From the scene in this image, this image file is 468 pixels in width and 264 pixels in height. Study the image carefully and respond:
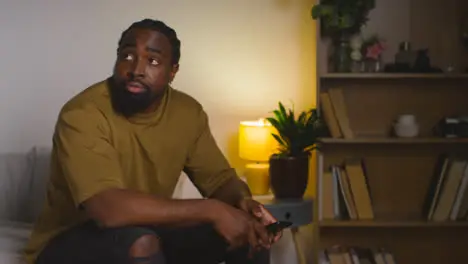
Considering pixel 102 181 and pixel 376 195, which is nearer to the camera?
pixel 102 181

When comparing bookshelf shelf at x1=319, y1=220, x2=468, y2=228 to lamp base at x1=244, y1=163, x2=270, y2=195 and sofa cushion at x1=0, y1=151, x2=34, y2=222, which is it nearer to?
lamp base at x1=244, y1=163, x2=270, y2=195

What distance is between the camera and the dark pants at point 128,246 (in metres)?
1.55

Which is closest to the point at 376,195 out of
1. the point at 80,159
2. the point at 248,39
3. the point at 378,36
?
the point at 378,36

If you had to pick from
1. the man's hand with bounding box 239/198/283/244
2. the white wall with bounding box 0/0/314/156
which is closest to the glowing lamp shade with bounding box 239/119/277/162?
the white wall with bounding box 0/0/314/156

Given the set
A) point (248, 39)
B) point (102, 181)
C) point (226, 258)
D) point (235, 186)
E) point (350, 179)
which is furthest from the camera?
point (248, 39)

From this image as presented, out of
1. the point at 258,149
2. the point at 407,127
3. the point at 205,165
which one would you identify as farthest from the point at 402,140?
the point at 205,165

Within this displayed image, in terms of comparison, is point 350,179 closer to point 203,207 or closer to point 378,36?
point 378,36

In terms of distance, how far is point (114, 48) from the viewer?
9.64 ft

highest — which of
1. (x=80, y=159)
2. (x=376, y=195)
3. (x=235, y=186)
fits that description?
(x=80, y=159)

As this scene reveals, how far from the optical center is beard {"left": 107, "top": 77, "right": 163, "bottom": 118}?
1.77 metres

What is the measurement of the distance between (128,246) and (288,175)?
3.86ft

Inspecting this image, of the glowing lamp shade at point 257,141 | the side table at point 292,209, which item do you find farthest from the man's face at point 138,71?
the glowing lamp shade at point 257,141

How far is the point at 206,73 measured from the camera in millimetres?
2965

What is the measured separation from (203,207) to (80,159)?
31cm
